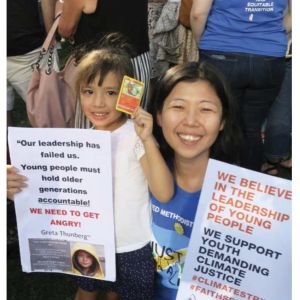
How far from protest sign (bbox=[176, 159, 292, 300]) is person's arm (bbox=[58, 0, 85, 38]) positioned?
1.16 meters

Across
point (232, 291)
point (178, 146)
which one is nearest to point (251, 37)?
point (178, 146)

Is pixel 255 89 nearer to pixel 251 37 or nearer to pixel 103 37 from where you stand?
pixel 251 37

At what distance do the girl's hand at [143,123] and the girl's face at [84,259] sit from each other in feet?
1.65

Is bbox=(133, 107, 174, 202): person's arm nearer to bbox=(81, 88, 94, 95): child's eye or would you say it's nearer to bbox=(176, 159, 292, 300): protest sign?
bbox=(176, 159, 292, 300): protest sign

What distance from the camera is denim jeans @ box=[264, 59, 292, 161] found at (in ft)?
10.1

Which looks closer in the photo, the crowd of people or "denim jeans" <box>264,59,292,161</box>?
the crowd of people

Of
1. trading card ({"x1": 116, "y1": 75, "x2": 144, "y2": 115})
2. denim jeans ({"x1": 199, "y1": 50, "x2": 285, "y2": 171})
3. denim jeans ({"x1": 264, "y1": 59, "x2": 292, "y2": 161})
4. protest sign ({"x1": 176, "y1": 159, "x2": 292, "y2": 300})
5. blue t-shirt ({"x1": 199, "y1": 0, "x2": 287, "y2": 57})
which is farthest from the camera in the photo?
denim jeans ({"x1": 264, "y1": 59, "x2": 292, "y2": 161})

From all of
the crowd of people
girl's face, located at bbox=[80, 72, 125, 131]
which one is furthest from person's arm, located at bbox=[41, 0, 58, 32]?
girl's face, located at bbox=[80, 72, 125, 131]

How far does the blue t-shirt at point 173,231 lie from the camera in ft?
5.26

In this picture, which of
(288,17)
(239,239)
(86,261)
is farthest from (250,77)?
(86,261)

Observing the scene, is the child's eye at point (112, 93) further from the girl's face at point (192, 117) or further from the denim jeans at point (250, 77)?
the denim jeans at point (250, 77)

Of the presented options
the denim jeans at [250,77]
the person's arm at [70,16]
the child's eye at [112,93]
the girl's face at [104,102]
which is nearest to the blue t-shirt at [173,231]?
the girl's face at [104,102]
